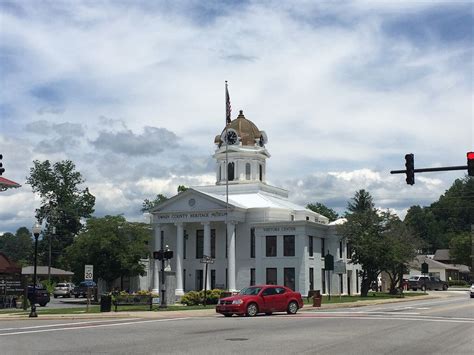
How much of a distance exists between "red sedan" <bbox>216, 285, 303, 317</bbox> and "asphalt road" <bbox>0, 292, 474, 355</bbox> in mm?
4706

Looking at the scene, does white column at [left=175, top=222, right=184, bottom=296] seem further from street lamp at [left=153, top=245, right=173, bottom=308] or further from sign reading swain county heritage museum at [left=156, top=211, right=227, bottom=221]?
street lamp at [left=153, top=245, right=173, bottom=308]

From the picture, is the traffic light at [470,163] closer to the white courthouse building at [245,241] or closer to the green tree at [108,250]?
the green tree at [108,250]

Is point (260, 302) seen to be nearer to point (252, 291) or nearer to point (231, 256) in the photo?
point (252, 291)

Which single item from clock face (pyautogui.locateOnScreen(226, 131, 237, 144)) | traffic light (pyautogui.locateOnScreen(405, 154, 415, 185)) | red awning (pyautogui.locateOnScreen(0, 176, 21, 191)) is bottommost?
traffic light (pyautogui.locateOnScreen(405, 154, 415, 185))

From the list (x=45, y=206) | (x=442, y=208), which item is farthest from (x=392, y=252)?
(x=442, y=208)

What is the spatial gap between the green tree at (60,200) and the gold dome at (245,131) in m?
36.0

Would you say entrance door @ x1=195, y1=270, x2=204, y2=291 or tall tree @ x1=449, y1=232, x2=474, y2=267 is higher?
tall tree @ x1=449, y1=232, x2=474, y2=267

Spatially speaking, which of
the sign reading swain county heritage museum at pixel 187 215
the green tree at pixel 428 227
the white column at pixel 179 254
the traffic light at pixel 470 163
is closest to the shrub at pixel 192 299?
the sign reading swain county heritage museum at pixel 187 215

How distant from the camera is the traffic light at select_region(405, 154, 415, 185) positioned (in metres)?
25.5

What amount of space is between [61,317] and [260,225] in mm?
35227

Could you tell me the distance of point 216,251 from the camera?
68.9m

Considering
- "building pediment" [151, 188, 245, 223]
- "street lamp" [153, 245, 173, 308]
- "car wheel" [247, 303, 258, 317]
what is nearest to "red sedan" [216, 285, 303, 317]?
"car wheel" [247, 303, 258, 317]

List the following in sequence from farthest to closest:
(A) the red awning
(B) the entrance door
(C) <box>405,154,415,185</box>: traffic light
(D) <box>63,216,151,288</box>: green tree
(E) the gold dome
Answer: (E) the gold dome, (B) the entrance door, (D) <box>63,216,151,288</box>: green tree, (A) the red awning, (C) <box>405,154,415,185</box>: traffic light

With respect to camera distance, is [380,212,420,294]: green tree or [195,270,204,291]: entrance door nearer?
[380,212,420,294]: green tree
